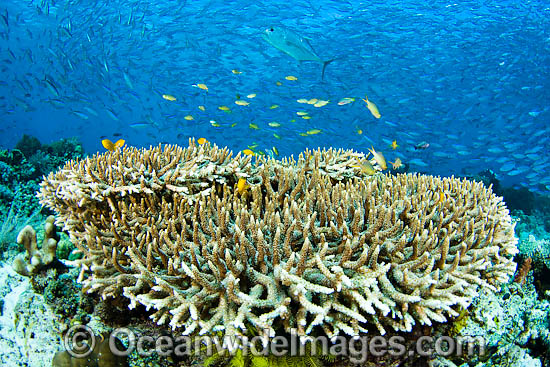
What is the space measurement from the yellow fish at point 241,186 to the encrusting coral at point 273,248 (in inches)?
2.1

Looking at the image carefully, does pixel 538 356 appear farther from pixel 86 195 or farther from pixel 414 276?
pixel 86 195

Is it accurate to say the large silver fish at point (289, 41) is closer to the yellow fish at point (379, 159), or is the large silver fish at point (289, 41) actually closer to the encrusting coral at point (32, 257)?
the yellow fish at point (379, 159)

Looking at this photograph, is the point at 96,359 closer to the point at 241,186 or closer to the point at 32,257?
the point at 32,257

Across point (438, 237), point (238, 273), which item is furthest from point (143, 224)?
point (438, 237)

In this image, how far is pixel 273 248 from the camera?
7.87 ft

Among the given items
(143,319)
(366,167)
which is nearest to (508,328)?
(366,167)

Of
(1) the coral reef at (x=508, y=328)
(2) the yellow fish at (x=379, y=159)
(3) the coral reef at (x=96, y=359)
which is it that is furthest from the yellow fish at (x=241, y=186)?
(1) the coral reef at (x=508, y=328)

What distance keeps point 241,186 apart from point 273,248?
1.28 metres

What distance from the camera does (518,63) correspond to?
1137 inches

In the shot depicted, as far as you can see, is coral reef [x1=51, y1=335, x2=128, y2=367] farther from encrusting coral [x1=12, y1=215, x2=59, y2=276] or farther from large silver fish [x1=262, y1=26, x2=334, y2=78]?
large silver fish [x1=262, y1=26, x2=334, y2=78]

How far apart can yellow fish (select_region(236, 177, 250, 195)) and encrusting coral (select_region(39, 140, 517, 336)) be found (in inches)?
Result: 2.1

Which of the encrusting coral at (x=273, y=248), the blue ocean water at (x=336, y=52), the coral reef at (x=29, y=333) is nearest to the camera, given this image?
the encrusting coral at (x=273, y=248)

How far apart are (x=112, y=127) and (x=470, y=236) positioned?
127m

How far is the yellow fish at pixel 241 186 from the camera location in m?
3.44
